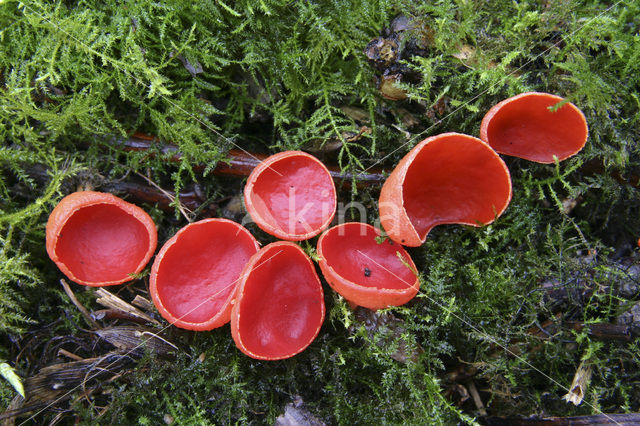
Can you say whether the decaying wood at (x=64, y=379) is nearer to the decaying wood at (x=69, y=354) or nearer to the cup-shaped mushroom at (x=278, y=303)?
the decaying wood at (x=69, y=354)

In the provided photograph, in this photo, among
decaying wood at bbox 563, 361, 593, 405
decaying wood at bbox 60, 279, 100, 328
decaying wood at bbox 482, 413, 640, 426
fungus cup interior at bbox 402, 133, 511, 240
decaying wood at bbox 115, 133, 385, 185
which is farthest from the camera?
decaying wood at bbox 115, 133, 385, 185

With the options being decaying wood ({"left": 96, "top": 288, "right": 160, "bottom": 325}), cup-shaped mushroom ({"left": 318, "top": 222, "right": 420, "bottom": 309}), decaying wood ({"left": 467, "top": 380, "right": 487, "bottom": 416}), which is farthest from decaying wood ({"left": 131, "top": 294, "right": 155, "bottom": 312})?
decaying wood ({"left": 467, "top": 380, "right": 487, "bottom": 416})

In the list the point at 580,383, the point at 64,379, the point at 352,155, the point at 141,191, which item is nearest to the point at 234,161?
the point at 141,191

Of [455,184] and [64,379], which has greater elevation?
[455,184]

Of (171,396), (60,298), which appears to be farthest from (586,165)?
(60,298)

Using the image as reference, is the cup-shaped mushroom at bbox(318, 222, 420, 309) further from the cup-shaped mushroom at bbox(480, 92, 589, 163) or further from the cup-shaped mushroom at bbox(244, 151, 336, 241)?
the cup-shaped mushroom at bbox(480, 92, 589, 163)

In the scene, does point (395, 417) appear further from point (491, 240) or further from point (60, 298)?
point (60, 298)

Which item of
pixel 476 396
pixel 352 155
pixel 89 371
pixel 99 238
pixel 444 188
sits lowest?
pixel 476 396

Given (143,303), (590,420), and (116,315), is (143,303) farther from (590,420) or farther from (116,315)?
(590,420)
